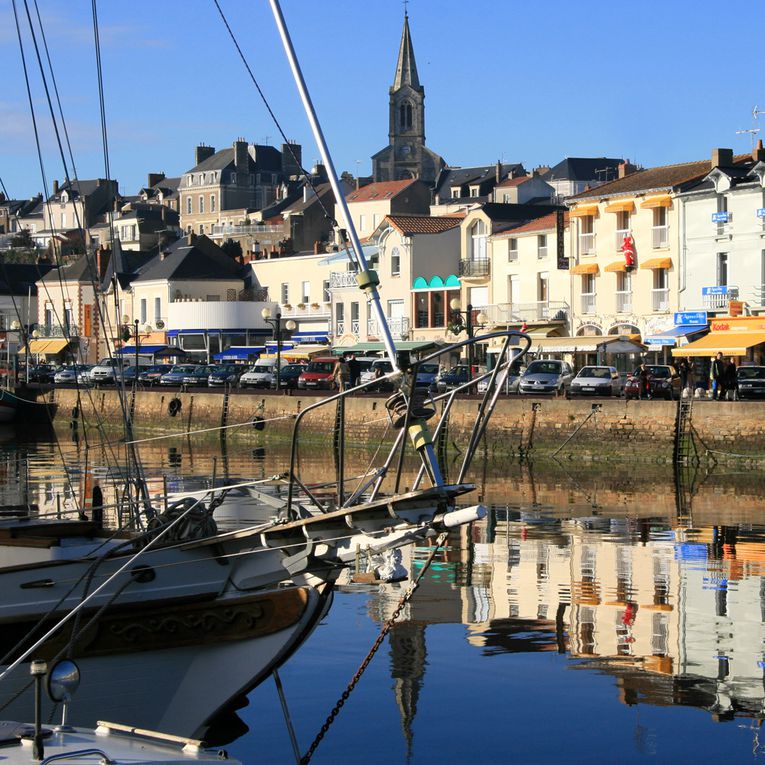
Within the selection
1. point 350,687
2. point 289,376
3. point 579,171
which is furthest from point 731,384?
point 579,171

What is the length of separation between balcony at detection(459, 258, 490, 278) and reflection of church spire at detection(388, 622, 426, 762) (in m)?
55.7

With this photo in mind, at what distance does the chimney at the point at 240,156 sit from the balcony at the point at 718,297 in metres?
107

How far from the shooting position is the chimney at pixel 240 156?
524 feet

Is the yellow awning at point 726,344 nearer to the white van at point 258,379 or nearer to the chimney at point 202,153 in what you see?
the white van at point 258,379

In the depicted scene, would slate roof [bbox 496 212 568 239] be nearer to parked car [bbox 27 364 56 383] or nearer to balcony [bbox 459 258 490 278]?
balcony [bbox 459 258 490 278]

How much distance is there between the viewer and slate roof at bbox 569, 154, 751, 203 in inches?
2398

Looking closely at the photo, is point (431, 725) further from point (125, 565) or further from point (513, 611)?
point (513, 611)

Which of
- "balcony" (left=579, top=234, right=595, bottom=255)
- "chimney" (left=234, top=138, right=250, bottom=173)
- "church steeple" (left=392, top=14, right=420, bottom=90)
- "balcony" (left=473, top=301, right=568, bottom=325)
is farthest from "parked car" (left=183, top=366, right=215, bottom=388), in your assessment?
"church steeple" (left=392, top=14, right=420, bottom=90)

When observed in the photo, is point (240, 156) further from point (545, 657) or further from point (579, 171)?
point (545, 657)

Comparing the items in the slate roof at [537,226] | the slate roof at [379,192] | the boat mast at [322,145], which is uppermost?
the slate roof at [379,192]

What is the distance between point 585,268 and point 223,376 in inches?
699

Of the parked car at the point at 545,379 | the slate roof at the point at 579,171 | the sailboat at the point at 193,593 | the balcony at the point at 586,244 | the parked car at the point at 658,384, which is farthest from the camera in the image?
the slate roof at the point at 579,171

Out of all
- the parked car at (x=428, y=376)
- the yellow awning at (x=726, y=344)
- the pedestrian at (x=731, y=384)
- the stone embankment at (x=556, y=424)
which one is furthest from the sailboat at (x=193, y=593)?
the yellow awning at (x=726, y=344)

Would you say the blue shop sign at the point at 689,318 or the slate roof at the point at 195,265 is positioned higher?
the slate roof at the point at 195,265
